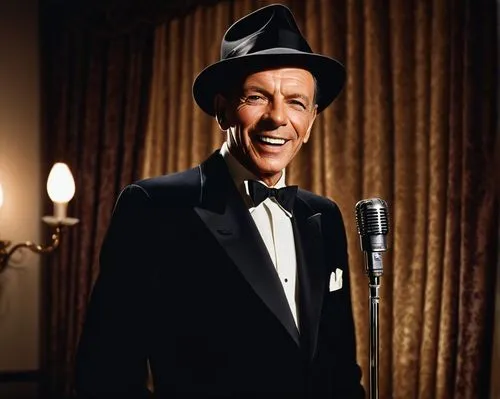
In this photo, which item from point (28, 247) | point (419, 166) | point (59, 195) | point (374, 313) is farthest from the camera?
point (28, 247)

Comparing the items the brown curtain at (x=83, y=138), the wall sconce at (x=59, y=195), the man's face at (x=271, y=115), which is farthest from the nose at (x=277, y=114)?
the brown curtain at (x=83, y=138)

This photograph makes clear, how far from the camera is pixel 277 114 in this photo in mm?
1260

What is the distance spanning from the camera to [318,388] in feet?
4.29

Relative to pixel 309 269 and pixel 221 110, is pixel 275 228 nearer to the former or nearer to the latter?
pixel 309 269

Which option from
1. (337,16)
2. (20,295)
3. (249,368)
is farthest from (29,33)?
(249,368)

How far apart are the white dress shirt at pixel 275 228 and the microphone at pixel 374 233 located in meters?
0.22

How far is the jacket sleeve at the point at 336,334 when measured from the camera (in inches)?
52.6

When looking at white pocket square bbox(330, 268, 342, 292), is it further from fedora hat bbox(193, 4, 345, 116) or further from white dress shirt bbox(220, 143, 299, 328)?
fedora hat bbox(193, 4, 345, 116)

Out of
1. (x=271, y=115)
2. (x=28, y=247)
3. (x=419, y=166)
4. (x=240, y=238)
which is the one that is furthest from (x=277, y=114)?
(x=28, y=247)

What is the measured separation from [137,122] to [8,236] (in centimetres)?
83

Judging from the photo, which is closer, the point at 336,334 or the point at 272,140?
the point at 272,140

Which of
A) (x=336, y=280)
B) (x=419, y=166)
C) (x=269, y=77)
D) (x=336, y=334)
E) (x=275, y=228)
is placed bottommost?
(x=336, y=334)

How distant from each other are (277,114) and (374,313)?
1.34 feet

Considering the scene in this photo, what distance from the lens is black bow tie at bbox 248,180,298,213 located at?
1.32m
